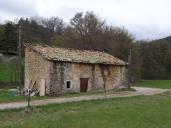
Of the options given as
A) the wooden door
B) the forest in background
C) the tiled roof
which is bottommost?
the wooden door

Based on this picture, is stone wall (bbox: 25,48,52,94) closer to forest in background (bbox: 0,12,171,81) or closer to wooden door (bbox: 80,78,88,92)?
wooden door (bbox: 80,78,88,92)

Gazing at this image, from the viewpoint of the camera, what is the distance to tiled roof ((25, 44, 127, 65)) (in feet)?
111

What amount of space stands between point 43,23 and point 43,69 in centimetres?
7068

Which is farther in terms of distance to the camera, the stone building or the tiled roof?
the tiled roof

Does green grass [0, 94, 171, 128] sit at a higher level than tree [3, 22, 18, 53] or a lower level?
lower

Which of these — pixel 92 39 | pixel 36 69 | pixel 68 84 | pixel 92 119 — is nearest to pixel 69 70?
pixel 68 84

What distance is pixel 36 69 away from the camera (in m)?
34.7

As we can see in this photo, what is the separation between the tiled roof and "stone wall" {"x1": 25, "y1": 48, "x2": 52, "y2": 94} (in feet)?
1.66

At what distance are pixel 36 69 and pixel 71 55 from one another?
366cm

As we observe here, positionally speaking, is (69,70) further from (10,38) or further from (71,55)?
(10,38)

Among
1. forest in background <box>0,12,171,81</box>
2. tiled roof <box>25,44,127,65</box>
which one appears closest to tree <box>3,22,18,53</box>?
forest in background <box>0,12,171,81</box>

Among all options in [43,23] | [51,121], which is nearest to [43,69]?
[51,121]

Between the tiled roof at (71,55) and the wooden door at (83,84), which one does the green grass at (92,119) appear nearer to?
the tiled roof at (71,55)

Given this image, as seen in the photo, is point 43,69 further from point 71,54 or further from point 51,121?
point 51,121
